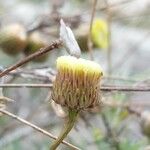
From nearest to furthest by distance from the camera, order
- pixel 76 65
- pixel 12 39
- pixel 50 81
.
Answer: pixel 76 65
pixel 50 81
pixel 12 39

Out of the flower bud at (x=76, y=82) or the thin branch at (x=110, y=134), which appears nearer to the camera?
the flower bud at (x=76, y=82)

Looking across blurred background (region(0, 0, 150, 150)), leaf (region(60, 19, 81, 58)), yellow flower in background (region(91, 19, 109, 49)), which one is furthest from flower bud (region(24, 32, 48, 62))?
leaf (region(60, 19, 81, 58))

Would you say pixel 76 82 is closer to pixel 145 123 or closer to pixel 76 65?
pixel 76 65

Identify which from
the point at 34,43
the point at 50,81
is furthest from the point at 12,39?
the point at 50,81

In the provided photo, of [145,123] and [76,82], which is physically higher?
[76,82]

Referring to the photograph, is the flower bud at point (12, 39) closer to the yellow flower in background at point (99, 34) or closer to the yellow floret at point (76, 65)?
the yellow flower in background at point (99, 34)

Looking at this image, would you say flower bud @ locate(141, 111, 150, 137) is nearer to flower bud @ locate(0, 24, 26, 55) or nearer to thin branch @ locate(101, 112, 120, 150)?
thin branch @ locate(101, 112, 120, 150)

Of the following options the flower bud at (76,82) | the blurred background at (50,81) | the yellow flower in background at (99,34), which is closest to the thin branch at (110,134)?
the blurred background at (50,81)
